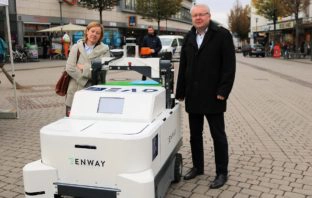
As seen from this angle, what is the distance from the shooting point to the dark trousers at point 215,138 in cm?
453

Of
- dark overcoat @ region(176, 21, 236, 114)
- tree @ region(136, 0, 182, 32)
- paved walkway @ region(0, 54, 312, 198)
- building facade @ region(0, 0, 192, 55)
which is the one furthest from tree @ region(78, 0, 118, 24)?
Result: dark overcoat @ region(176, 21, 236, 114)

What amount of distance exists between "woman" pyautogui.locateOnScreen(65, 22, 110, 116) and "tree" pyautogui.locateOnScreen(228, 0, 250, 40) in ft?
277

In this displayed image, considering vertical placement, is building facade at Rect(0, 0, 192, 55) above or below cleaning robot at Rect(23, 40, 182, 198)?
above

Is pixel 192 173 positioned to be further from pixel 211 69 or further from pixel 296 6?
pixel 296 6

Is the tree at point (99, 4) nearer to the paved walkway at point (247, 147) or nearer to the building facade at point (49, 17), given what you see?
the building facade at point (49, 17)

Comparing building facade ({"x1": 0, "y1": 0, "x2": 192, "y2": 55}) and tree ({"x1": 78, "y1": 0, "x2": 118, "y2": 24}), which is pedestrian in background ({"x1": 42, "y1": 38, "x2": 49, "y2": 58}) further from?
tree ({"x1": 78, "y1": 0, "x2": 118, "y2": 24})

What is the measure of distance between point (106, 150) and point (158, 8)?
46.7m

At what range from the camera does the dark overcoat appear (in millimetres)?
4340

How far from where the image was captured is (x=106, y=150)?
321 cm

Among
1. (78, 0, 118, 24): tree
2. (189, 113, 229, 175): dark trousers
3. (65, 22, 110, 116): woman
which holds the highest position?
(78, 0, 118, 24): tree

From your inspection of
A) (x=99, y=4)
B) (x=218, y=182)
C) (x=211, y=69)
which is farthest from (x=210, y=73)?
(x=99, y=4)

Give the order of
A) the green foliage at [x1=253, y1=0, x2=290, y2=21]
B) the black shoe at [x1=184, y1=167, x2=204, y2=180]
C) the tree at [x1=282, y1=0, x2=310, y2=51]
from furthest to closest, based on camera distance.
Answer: the green foliage at [x1=253, y1=0, x2=290, y2=21], the tree at [x1=282, y1=0, x2=310, y2=51], the black shoe at [x1=184, y1=167, x2=204, y2=180]

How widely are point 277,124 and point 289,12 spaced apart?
106 ft

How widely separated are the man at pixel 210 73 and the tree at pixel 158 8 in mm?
44498
